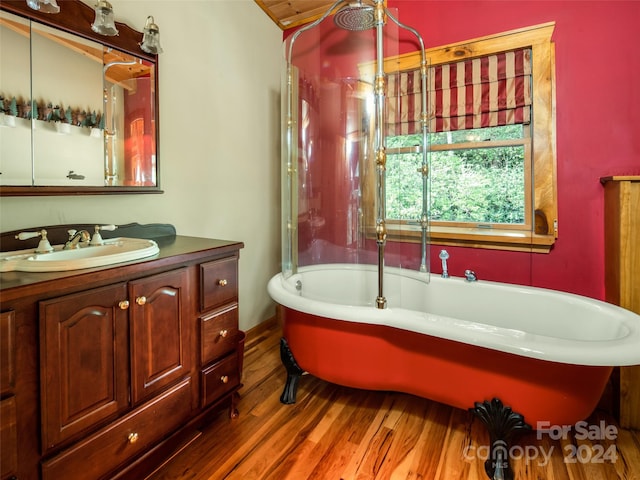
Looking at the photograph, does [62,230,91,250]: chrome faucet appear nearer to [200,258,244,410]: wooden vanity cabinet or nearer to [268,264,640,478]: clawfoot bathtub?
[200,258,244,410]: wooden vanity cabinet

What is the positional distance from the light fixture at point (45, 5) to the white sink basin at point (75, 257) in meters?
0.96

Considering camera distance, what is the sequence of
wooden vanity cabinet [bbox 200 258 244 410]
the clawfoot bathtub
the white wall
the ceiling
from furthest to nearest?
the ceiling < the white wall < wooden vanity cabinet [bbox 200 258 244 410] < the clawfoot bathtub

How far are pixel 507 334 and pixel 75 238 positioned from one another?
5.71 feet

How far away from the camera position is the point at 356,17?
2080 millimetres

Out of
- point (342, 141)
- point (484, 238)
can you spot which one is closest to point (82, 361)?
point (342, 141)

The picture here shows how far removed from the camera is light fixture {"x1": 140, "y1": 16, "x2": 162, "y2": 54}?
1.69 meters

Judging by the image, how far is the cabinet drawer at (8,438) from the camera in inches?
33.9

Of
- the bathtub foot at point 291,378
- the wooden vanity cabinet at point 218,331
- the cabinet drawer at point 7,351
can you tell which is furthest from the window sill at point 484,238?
the cabinet drawer at point 7,351

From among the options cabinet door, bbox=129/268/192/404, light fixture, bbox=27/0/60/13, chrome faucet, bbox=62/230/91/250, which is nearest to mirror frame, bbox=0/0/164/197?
light fixture, bbox=27/0/60/13

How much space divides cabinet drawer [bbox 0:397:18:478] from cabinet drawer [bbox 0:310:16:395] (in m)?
0.04

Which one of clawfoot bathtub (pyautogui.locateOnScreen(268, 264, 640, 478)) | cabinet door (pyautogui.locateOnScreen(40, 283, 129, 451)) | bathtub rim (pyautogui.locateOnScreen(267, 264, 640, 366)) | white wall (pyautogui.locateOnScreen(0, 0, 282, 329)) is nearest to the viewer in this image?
cabinet door (pyautogui.locateOnScreen(40, 283, 129, 451))

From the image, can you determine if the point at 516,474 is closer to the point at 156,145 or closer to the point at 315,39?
the point at 156,145

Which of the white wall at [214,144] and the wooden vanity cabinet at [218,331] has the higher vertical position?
the white wall at [214,144]

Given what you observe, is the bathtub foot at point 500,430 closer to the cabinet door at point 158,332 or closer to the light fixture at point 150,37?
the cabinet door at point 158,332
